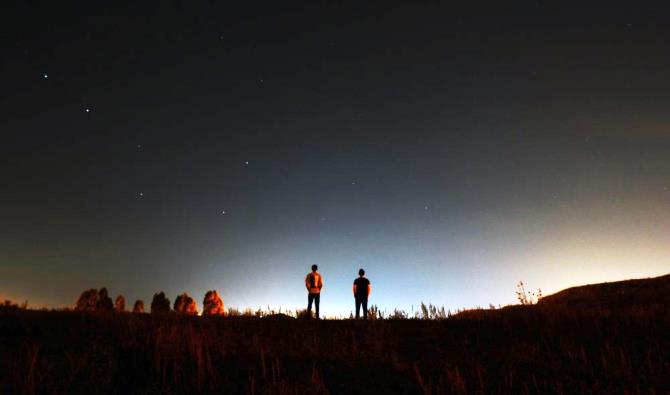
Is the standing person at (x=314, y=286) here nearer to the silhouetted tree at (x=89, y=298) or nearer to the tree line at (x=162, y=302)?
the tree line at (x=162, y=302)

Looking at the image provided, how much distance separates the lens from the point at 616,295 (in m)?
20.9

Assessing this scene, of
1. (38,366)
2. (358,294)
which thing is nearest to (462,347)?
(38,366)

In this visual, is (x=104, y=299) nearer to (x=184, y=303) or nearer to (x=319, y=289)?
(x=184, y=303)

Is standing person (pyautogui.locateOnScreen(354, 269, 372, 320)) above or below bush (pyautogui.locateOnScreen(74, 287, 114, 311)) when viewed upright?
below

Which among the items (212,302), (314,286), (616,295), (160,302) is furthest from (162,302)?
(616,295)

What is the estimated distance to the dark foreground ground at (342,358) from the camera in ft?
20.6

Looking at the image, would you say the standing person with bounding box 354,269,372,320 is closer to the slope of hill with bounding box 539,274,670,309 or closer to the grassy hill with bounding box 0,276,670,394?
the grassy hill with bounding box 0,276,670,394

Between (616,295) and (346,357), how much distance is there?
57.7ft

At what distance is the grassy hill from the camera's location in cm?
628

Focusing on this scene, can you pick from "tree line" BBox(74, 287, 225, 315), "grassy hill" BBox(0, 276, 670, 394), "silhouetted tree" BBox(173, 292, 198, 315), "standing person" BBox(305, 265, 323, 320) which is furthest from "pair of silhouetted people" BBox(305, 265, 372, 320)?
"silhouetted tree" BBox(173, 292, 198, 315)

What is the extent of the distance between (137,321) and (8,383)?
17.4 feet

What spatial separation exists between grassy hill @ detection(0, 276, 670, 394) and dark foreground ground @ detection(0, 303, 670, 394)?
2cm

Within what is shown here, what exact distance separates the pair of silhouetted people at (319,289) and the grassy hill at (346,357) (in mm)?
5489

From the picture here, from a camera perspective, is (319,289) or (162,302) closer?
(319,289)
